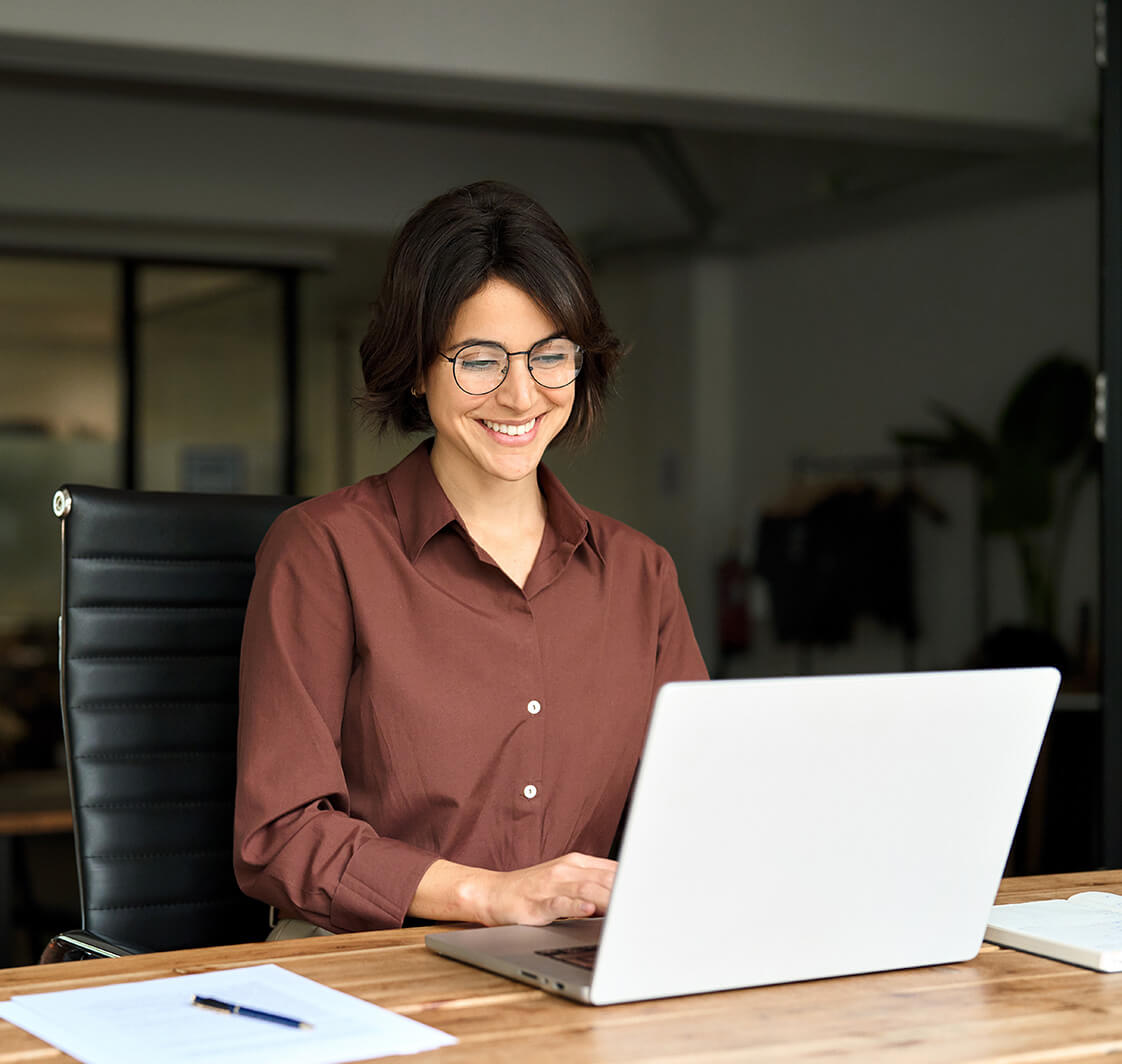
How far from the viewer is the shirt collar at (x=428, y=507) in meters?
1.81

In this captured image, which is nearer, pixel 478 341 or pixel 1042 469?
pixel 478 341

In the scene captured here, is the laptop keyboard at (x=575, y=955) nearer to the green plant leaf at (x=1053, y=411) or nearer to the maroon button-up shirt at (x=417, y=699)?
the maroon button-up shirt at (x=417, y=699)

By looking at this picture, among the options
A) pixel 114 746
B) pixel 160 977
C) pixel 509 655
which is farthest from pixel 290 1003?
pixel 114 746

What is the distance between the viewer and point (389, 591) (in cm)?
176

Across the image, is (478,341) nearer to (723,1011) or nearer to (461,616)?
(461,616)

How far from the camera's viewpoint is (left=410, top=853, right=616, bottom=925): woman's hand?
4.54 feet

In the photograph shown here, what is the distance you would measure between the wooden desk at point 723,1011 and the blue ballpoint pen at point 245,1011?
0.28 feet

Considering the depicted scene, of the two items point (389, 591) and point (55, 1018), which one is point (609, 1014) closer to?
point (55, 1018)

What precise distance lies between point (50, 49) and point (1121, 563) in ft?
9.21

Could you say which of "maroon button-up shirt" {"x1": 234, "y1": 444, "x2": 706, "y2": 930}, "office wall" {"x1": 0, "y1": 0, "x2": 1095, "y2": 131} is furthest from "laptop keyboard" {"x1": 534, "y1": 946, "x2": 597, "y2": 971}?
"office wall" {"x1": 0, "y1": 0, "x2": 1095, "y2": 131}

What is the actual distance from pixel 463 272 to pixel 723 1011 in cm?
92

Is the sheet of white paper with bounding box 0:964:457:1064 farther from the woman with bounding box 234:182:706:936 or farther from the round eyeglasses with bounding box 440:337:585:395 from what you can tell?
the round eyeglasses with bounding box 440:337:585:395

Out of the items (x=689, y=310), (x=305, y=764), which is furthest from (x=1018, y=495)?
(x=305, y=764)

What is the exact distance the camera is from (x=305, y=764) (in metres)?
1.60
